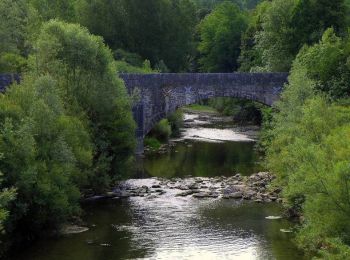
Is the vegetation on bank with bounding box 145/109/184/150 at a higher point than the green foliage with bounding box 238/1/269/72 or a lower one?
lower

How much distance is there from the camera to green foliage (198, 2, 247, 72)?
10075 cm

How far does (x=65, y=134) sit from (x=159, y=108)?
22766mm

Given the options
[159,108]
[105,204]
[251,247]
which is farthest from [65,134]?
[159,108]

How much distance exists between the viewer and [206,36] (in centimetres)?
10375

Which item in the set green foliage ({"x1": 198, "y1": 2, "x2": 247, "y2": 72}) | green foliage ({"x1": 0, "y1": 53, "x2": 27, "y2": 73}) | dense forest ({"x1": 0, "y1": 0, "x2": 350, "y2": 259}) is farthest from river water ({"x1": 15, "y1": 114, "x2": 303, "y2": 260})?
green foliage ({"x1": 198, "y1": 2, "x2": 247, "y2": 72})

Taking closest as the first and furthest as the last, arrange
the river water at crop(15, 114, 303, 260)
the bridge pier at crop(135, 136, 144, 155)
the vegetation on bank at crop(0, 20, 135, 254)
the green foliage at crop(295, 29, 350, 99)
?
the vegetation on bank at crop(0, 20, 135, 254), the river water at crop(15, 114, 303, 260), the green foliage at crop(295, 29, 350, 99), the bridge pier at crop(135, 136, 144, 155)

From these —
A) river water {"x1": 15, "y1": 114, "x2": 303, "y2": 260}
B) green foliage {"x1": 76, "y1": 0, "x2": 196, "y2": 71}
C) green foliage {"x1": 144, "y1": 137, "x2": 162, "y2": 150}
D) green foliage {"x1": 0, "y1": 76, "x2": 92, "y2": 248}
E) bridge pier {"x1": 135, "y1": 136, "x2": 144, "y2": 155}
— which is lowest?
river water {"x1": 15, "y1": 114, "x2": 303, "y2": 260}

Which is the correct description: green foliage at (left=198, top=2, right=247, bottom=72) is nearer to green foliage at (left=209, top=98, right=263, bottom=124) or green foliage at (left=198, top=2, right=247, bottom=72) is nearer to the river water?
green foliage at (left=209, top=98, right=263, bottom=124)

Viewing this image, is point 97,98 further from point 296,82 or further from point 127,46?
point 127,46

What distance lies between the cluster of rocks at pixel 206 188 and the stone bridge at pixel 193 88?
9.73 m

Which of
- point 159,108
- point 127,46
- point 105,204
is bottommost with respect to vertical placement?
point 105,204

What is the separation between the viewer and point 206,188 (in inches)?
1794

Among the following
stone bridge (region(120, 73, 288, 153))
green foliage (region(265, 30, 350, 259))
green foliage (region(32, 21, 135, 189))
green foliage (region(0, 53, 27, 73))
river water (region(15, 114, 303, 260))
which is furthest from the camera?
stone bridge (region(120, 73, 288, 153))

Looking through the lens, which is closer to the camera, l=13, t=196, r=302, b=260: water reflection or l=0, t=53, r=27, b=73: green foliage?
l=13, t=196, r=302, b=260: water reflection
